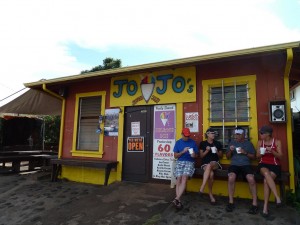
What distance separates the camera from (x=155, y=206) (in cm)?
477

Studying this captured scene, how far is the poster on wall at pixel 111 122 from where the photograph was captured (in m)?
6.99

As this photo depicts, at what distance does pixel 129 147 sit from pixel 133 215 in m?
2.47

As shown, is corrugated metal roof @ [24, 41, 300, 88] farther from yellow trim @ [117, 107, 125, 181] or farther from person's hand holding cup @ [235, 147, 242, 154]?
person's hand holding cup @ [235, 147, 242, 154]

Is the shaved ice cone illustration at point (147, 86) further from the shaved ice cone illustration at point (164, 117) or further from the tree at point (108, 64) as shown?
the tree at point (108, 64)

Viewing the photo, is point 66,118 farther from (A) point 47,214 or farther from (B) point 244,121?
(B) point 244,121

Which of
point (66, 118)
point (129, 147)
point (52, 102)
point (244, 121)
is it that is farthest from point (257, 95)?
point (52, 102)

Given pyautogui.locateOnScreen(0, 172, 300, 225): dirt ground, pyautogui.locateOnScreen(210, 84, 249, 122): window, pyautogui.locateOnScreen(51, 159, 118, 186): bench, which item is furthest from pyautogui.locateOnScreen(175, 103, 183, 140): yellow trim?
pyautogui.locateOnScreen(51, 159, 118, 186): bench

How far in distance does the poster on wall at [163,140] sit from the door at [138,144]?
15cm

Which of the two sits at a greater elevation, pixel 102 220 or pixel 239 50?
pixel 239 50

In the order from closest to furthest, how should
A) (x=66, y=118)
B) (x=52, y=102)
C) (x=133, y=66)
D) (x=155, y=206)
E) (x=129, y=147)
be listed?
(x=155, y=206) → (x=133, y=66) → (x=129, y=147) → (x=66, y=118) → (x=52, y=102)

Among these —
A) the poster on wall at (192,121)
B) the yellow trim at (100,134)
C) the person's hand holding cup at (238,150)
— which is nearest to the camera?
the person's hand holding cup at (238,150)

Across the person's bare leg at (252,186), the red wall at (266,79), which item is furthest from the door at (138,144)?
the person's bare leg at (252,186)

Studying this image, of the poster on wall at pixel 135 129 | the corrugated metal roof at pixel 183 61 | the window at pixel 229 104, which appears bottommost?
the poster on wall at pixel 135 129

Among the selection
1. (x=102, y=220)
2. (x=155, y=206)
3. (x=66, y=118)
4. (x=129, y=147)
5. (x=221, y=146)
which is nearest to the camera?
(x=102, y=220)
